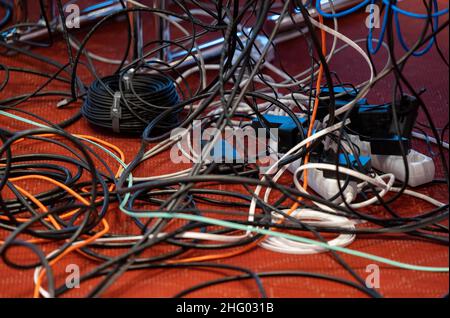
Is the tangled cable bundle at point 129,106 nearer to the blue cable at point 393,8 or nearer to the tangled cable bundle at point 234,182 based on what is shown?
the tangled cable bundle at point 234,182

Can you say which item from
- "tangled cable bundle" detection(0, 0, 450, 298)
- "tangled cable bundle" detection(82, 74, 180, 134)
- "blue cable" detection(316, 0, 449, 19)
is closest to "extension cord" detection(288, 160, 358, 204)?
"tangled cable bundle" detection(0, 0, 450, 298)

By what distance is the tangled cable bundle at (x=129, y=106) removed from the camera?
1418 millimetres

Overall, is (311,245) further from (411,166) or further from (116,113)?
(116,113)

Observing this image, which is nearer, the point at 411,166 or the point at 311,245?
the point at 311,245

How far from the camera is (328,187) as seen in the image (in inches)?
44.6

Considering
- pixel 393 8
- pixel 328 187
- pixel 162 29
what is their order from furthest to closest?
1. pixel 162 29
2. pixel 328 187
3. pixel 393 8

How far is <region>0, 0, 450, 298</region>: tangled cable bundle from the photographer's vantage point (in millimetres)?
957

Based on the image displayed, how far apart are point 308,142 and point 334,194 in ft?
0.34

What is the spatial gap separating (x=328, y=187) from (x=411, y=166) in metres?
0.18

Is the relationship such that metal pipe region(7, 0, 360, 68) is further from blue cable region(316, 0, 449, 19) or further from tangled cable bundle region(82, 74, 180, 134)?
blue cable region(316, 0, 449, 19)

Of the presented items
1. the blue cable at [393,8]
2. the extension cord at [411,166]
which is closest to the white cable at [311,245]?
the extension cord at [411,166]

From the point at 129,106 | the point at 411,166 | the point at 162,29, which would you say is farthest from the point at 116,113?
the point at 411,166

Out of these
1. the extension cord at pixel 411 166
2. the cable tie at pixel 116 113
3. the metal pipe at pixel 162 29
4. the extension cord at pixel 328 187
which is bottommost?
the extension cord at pixel 328 187
